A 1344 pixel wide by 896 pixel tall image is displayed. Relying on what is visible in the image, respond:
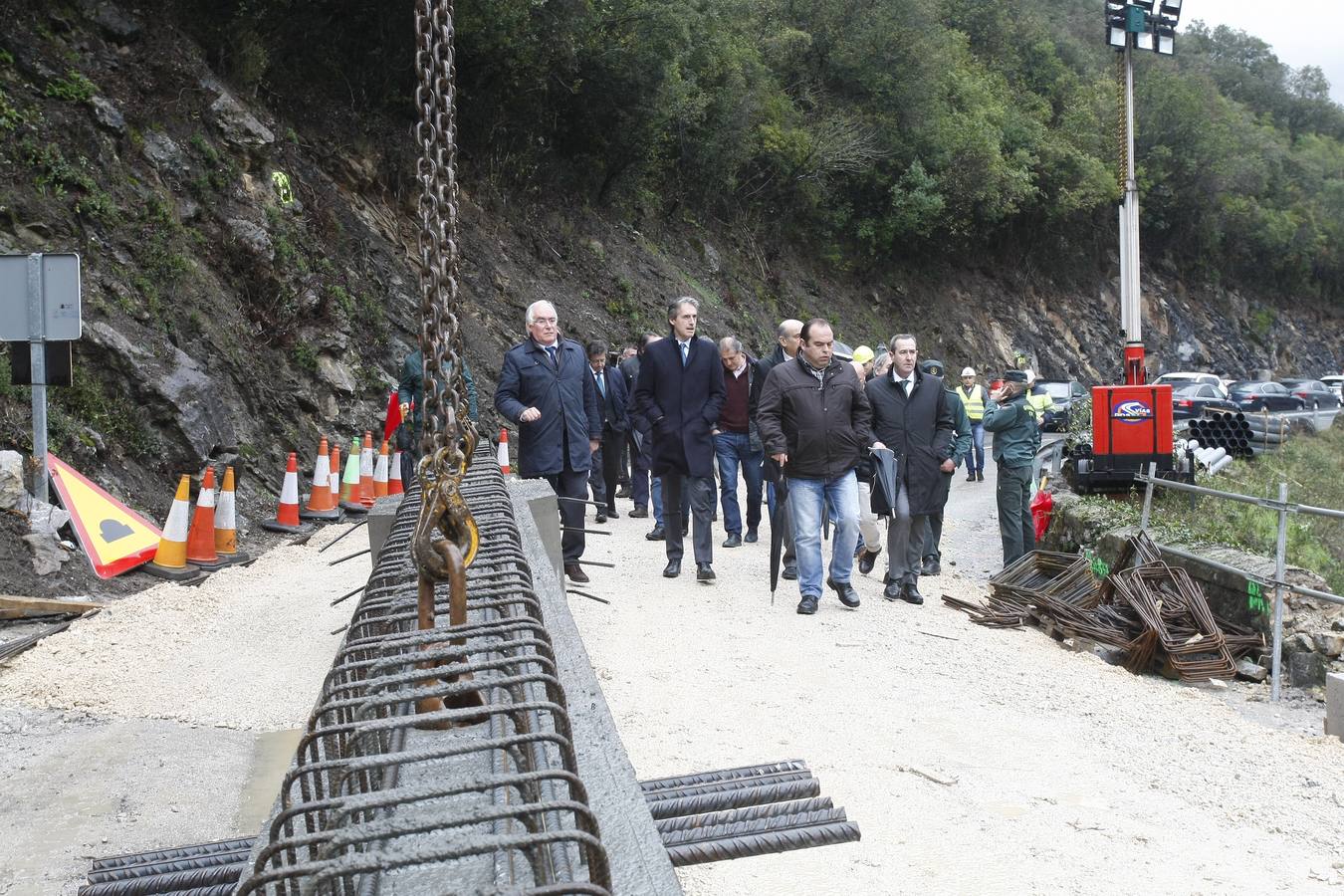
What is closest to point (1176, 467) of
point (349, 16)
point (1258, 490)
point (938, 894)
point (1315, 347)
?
point (1258, 490)

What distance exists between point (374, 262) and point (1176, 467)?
11517 millimetres

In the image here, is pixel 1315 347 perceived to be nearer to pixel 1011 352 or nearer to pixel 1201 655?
pixel 1011 352

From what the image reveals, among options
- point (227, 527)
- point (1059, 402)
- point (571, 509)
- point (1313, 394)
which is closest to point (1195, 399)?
point (1059, 402)

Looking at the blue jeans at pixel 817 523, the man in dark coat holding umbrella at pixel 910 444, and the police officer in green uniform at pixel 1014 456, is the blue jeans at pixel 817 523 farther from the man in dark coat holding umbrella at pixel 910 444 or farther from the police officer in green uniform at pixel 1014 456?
the police officer in green uniform at pixel 1014 456

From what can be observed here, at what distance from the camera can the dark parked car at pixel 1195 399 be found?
30891 millimetres

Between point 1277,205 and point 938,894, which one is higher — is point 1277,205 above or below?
above

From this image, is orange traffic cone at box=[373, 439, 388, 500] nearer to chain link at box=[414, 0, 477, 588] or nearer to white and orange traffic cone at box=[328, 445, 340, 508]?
white and orange traffic cone at box=[328, 445, 340, 508]

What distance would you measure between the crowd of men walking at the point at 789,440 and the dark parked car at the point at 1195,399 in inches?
885

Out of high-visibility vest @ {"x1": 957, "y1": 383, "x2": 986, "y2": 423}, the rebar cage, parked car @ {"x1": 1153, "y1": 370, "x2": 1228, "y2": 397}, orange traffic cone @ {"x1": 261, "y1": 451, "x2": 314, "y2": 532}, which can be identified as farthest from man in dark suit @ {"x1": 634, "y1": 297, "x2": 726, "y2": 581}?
parked car @ {"x1": 1153, "y1": 370, "x2": 1228, "y2": 397}

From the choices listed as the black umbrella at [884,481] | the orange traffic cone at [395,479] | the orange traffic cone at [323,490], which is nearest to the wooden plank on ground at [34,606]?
the orange traffic cone at [323,490]

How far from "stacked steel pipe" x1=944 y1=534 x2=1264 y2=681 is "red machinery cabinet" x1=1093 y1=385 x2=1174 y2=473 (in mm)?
3478

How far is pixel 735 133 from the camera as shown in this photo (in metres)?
29.6

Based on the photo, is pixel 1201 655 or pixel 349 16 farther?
pixel 349 16

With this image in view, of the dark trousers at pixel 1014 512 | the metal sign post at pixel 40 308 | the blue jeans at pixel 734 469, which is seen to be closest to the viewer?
the metal sign post at pixel 40 308
